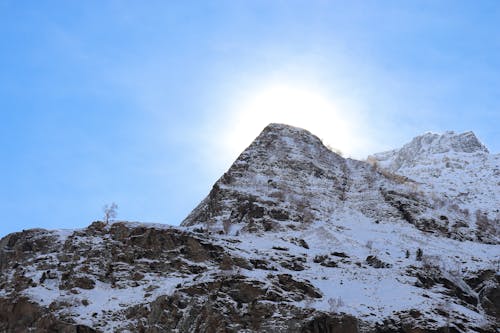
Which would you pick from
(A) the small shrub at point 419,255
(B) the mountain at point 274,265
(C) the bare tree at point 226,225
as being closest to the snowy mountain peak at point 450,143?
(B) the mountain at point 274,265

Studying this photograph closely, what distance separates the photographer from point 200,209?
8500cm

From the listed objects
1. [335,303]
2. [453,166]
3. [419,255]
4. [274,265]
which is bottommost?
[335,303]

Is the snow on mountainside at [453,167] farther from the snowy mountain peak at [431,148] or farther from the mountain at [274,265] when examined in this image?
the mountain at [274,265]

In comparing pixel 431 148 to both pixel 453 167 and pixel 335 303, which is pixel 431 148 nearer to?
pixel 453 167

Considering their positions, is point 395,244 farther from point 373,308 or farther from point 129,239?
point 129,239

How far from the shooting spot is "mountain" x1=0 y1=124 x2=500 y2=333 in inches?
1957

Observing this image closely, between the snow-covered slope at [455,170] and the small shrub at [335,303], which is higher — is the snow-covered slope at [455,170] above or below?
above

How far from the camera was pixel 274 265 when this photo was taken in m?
57.5

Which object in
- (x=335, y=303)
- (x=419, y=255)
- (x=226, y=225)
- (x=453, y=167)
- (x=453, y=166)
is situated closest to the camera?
(x=335, y=303)

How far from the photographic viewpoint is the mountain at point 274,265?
4972cm

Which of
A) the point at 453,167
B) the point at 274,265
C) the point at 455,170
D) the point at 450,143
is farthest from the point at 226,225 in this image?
the point at 450,143

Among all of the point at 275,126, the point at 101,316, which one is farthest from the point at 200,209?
the point at 101,316

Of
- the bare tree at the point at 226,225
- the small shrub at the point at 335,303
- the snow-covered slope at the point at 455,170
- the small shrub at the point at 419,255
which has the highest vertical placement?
the snow-covered slope at the point at 455,170

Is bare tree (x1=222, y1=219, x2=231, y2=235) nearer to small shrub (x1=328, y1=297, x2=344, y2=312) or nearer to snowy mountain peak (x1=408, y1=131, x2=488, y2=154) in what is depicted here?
small shrub (x1=328, y1=297, x2=344, y2=312)
